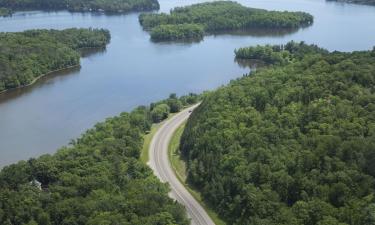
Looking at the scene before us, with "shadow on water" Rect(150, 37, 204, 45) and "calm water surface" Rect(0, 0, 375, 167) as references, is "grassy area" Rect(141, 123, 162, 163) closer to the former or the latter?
"calm water surface" Rect(0, 0, 375, 167)

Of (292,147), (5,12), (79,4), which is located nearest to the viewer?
(292,147)

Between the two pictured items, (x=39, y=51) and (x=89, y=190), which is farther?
(x=39, y=51)

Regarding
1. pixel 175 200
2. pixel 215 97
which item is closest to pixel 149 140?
pixel 215 97

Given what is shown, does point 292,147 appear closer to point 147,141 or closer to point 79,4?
point 147,141

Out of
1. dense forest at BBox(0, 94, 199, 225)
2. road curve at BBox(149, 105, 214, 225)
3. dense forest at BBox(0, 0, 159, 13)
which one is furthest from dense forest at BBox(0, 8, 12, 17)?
dense forest at BBox(0, 94, 199, 225)

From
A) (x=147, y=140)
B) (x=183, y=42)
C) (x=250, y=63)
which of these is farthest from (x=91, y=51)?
(x=147, y=140)

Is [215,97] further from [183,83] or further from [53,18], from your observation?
[53,18]
